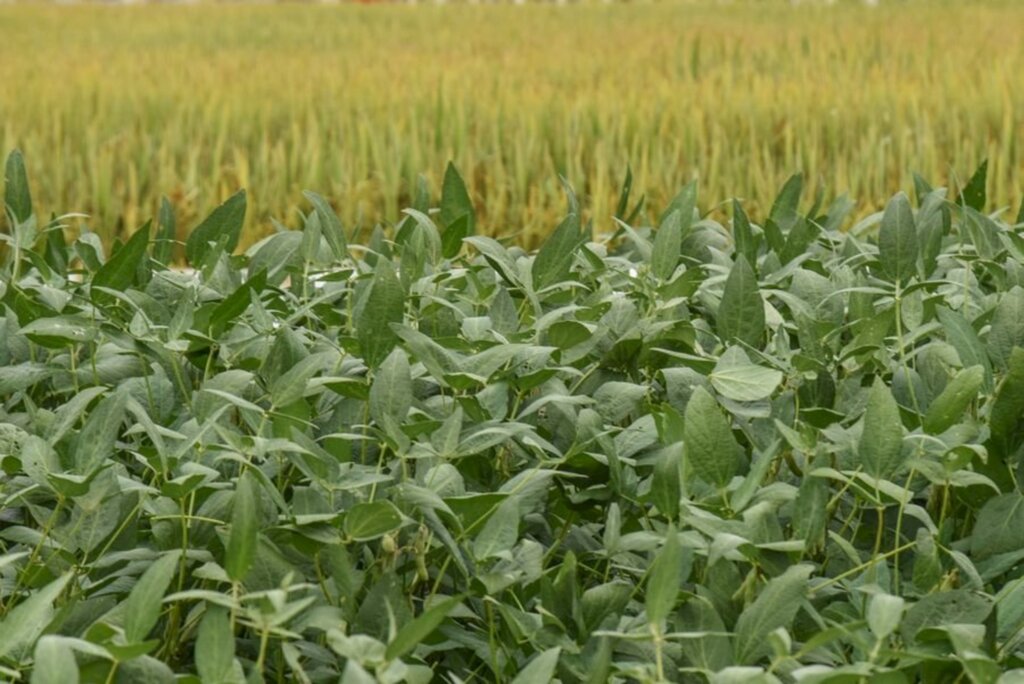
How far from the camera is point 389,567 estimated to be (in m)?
0.83

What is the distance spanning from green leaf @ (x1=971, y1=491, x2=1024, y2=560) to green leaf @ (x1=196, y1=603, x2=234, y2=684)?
1.51 feet

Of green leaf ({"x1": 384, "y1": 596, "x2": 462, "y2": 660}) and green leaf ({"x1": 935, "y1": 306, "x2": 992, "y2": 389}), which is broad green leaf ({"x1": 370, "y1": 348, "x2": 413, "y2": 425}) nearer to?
→ green leaf ({"x1": 384, "y1": 596, "x2": 462, "y2": 660})

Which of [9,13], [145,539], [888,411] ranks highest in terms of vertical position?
[888,411]

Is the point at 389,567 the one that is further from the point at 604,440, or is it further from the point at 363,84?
the point at 363,84

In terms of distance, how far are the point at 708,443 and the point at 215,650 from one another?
307 mm

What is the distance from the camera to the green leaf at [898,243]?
A: 108cm

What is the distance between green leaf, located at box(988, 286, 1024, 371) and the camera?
3.22 feet

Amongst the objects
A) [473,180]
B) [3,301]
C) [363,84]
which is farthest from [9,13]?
[3,301]

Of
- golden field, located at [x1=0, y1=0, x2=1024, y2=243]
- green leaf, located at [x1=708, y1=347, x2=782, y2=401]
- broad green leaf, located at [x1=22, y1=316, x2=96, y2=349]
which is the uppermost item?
green leaf, located at [x1=708, y1=347, x2=782, y2=401]

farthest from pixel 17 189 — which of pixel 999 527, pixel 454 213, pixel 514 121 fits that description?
pixel 514 121

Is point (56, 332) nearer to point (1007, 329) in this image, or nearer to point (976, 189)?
point (1007, 329)

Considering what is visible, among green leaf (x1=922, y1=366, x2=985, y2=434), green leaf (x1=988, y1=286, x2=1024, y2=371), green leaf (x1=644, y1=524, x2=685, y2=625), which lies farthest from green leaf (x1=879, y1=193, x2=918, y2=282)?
green leaf (x1=644, y1=524, x2=685, y2=625)

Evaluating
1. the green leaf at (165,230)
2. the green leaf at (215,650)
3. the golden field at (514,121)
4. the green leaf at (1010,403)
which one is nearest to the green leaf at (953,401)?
the green leaf at (1010,403)

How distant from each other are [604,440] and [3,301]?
0.60m
